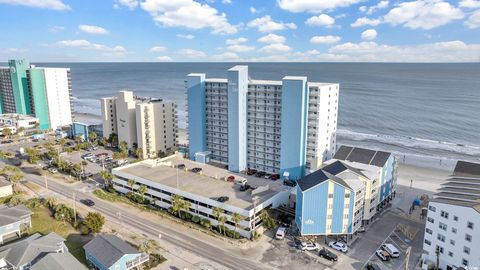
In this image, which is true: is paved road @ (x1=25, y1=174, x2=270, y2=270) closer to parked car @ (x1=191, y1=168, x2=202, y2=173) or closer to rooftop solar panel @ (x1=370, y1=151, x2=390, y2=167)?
parked car @ (x1=191, y1=168, x2=202, y2=173)

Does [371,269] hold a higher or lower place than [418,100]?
lower

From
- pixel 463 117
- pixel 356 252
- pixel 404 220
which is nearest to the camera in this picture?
pixel 356 252

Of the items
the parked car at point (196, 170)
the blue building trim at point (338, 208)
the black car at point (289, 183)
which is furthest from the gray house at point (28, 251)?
the black car at point (289, 183)

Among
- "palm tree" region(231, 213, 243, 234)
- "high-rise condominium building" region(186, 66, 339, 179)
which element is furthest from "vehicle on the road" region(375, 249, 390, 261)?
"high-rise condominium building" region(186, 66, 339, 179)

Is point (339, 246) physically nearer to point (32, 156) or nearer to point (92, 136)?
point (32, 156)

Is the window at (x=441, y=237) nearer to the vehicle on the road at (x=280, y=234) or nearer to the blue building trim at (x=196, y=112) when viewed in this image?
the vehicle on the road at (x=280, y=234)

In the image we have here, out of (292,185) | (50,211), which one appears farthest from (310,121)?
(50,211)

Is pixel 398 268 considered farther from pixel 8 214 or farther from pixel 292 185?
pixel 8 214
